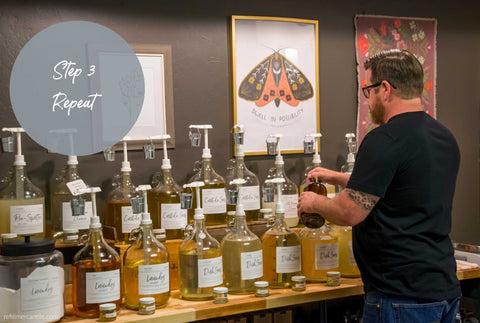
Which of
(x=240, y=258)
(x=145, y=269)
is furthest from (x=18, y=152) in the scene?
(x=240, y=258)

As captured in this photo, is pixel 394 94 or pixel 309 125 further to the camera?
pixel 309 125

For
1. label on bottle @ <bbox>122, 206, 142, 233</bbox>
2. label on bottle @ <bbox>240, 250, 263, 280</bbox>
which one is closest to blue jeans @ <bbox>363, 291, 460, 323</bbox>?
label on bottle @ <bbox>240, 250, 263, 280</bbox>

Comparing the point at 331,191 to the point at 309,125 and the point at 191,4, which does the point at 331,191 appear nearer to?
the point at 309,125

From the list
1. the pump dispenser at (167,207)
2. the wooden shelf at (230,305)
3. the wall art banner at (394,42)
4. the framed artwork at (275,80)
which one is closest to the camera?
the wooden shelf at (230,305)

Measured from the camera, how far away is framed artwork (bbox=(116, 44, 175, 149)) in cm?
244

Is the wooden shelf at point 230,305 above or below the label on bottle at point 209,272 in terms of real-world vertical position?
below

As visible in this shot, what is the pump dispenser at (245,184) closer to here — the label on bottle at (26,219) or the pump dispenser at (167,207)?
the pump dispenser at (167,207)

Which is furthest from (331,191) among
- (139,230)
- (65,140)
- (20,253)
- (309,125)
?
(20,253)

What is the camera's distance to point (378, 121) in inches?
81.2

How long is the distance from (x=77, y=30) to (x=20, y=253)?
971 millimetres

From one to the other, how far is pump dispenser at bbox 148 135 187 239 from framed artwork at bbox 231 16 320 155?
0.50m

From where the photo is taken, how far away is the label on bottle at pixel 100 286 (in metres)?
1.89

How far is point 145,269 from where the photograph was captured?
1.95 meters
